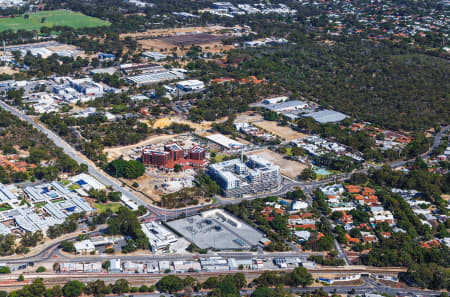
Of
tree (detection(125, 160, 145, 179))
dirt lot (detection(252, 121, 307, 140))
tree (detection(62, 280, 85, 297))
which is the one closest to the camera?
tree (detection(62, 280, 85, 297))

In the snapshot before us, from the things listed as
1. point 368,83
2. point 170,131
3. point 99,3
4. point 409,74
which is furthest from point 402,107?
point 99,3

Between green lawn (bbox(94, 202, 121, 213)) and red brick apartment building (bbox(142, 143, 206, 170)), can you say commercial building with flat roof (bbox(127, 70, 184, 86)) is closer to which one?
red brick apartment building (bbox(142, 143, 206, 170))

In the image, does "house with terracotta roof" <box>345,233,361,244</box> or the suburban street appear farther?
"house with terracotta roof" <box>345,233,361,244</box>

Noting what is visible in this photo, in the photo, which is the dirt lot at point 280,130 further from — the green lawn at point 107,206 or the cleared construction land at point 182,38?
the cleared construction land at point 182,38

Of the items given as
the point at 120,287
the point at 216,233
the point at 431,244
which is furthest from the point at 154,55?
the point at 120,287

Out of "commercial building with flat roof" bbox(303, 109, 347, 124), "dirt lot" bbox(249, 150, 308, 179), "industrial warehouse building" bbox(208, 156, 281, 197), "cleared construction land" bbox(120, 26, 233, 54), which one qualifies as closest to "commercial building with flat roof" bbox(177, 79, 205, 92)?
"commercial building with flat roof" bbox(303, 109, 347, 124)

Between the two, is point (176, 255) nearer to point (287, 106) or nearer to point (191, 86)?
point (287, 106)

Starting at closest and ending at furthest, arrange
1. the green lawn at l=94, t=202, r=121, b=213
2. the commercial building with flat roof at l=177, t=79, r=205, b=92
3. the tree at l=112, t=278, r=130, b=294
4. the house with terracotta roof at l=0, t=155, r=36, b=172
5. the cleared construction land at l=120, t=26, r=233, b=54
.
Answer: the tree at l=112, t=278, r=130, b=294, the green lawn at l=94, t=202, r=121, b=213, the house with terracotta roof at l=0, t=155, r=36, b=172, the commercial building with flat roof at l=177, t=79, r=205, b=92, the cleared construction land at l=120, t=26, r=233, b=54
